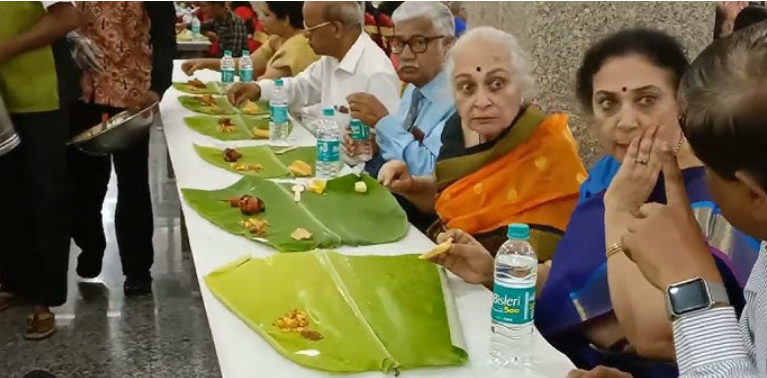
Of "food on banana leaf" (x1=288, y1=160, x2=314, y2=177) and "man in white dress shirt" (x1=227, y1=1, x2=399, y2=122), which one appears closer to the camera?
"food on banana leaf" (x1=288, y1=160, x2=314, y2=177)

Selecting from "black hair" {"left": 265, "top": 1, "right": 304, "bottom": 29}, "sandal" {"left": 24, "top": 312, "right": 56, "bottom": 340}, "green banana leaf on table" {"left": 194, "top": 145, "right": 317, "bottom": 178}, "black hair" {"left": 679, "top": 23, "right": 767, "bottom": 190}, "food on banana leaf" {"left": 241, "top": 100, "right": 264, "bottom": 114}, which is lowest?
"sandal" {"left": 24, "top": 312, "right": 56, "bottom": 340}

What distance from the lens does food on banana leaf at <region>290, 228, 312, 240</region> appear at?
1.91 metres

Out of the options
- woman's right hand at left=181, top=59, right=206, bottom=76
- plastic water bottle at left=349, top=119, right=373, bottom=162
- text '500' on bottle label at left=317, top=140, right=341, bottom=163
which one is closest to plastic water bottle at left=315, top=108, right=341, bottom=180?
text '500' on bottle label at left=317, top=140, right=341, bottom=163

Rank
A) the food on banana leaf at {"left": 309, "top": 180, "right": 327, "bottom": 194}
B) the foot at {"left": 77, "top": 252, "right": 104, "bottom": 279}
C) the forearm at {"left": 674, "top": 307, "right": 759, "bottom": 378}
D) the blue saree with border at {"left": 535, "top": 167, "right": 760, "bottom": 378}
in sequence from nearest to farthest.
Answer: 1. the forearm at {"left": 674, "top": 307, "right": 759, "bottom": 378}
2. the blue saree with border at {"left": 535, "top": 167, "right": 760, "bottom": 378}
3. the food on banana leaf at {"left": 309, "top": 180, "right": 327, "bottom": 194}
4. the foot at {"left": 77, "top": 252, "right": 104, "bottom": 279}

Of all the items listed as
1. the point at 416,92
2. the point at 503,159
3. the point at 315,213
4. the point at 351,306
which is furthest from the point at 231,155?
the point at 351,306

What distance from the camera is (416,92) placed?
9.68 ft

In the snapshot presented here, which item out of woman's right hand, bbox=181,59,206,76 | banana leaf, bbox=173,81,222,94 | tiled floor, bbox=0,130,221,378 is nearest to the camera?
tiled floor, bbox=0,130,221,378

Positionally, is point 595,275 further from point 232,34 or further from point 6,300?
point 232,34

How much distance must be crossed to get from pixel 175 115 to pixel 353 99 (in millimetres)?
817

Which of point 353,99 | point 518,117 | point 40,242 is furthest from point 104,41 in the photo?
point 518,117

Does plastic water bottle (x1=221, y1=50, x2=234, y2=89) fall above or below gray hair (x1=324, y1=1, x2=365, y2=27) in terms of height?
below

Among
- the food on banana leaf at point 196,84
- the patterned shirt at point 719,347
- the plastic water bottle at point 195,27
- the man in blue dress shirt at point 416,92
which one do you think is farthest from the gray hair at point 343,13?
the plastic water bottle at point 195,27

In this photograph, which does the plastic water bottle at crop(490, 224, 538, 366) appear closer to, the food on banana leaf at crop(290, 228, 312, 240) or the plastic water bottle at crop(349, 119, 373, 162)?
the food on banana leaf at crop(290, 228, 312, 240)

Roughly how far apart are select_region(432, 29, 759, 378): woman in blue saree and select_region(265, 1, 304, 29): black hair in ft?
8.62
